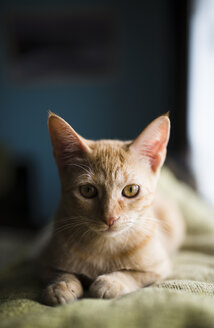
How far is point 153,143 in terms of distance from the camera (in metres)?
1.01

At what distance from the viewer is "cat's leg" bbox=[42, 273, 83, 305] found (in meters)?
0.79

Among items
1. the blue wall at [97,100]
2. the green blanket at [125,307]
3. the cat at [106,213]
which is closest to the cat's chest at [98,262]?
the cat at [106,213]

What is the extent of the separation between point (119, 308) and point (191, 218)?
3.25ft

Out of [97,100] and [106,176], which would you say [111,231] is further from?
[97,100]

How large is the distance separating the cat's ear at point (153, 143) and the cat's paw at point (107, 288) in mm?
365

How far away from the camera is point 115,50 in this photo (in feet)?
14.0

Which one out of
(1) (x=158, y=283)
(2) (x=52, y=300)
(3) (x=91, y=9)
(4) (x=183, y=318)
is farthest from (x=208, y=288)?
(3) (x=91, y=9)

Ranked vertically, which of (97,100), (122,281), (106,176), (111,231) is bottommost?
(97,100)

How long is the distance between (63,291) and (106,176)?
0.32 meters

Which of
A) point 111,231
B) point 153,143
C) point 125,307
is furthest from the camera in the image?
point 153,143

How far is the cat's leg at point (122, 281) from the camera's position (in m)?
0.80

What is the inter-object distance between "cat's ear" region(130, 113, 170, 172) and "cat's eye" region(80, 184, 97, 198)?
0.58 ft

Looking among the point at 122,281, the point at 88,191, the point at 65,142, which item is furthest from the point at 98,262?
the point at 65,142

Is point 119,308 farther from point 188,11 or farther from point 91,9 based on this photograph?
point 91,9
